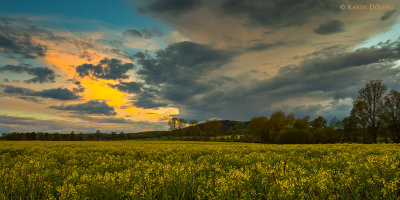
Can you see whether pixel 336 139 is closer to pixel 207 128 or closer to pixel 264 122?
pixel 264 122

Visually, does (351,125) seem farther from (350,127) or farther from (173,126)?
(173,126)

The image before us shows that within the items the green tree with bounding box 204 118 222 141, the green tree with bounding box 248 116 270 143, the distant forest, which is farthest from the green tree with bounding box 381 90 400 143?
the green tree with bounding box 204 118 222 141

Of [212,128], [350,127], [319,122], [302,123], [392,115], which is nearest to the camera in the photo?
[392,115]

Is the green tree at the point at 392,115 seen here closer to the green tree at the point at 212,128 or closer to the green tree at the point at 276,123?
the green tree at the point at 276,123

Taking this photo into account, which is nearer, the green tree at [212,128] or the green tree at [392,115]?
the green tree at [392,115]

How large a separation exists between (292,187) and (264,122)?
89987mm

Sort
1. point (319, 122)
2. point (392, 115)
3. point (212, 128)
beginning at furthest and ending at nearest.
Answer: point (212, 128)
point (319, 122)
point (392, 115)

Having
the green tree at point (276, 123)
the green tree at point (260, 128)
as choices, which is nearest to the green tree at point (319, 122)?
the green tree at point (276, 123)

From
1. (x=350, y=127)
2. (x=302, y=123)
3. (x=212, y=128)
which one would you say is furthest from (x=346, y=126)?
(x=212, y=128)

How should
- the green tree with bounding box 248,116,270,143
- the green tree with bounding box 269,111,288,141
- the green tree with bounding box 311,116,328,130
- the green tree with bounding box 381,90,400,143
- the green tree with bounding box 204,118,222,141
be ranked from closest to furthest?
the green tree with bounding box 381,90,400,143 < the green tree with bounding box 269,111,288,141 < the green tree with bounding box 248,116,270,143 < the green tree with bounding box 311,116,328,130 < the green tree with bounding box 204,118,222,141

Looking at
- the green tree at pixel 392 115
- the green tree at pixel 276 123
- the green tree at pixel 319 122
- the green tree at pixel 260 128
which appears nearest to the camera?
the green tree at pixel 392 115

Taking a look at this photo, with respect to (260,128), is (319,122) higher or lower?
higher

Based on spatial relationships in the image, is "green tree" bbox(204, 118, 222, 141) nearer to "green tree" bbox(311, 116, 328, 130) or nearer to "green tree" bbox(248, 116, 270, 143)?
"green tree" bbox(248, 116, 270, 143)

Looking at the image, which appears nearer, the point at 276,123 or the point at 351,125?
the point at 351,125
